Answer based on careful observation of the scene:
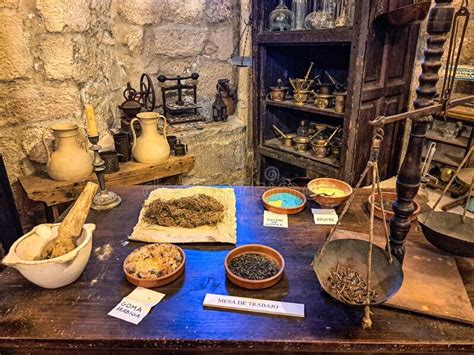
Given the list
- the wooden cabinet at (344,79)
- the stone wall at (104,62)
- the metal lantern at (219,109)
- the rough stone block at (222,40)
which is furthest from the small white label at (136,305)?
the rough stone block at (222,40)

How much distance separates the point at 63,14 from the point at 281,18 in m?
1.26

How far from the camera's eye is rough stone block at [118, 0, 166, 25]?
2295 millimetres

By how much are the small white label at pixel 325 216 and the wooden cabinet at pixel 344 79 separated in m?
0.85

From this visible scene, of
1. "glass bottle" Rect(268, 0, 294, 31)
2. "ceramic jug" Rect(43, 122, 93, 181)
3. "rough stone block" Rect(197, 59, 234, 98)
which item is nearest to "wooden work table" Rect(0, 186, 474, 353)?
"ceramic jug" Rect(43, 122, 93, 181)

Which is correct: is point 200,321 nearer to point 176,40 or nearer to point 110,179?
point 110,179

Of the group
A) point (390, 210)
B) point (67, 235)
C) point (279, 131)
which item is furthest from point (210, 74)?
point (67, 235)

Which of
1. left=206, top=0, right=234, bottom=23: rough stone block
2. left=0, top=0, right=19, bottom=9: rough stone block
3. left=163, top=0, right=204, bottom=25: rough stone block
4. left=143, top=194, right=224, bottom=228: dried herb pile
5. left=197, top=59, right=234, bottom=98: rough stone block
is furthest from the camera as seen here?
left=197, top=59, right=234, bottom=98: rough stone block

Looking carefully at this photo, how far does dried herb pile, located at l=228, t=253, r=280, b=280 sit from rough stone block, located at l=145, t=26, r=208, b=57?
6.38 feet

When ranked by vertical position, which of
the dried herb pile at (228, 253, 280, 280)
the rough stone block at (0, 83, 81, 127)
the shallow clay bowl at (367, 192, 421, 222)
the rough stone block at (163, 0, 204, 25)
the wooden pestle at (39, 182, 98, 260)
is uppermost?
the rough stone block at (163, 0, 204, 25)

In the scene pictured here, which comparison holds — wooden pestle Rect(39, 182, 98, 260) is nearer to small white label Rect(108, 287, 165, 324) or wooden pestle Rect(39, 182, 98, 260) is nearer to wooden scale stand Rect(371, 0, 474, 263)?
small white label Rect(108, 287, 165, 324)

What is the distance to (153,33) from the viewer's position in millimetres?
2441

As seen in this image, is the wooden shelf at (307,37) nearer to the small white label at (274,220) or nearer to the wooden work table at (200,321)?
the small white label at (274,220)

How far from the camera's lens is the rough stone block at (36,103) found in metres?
1.73

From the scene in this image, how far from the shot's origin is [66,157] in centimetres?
176
